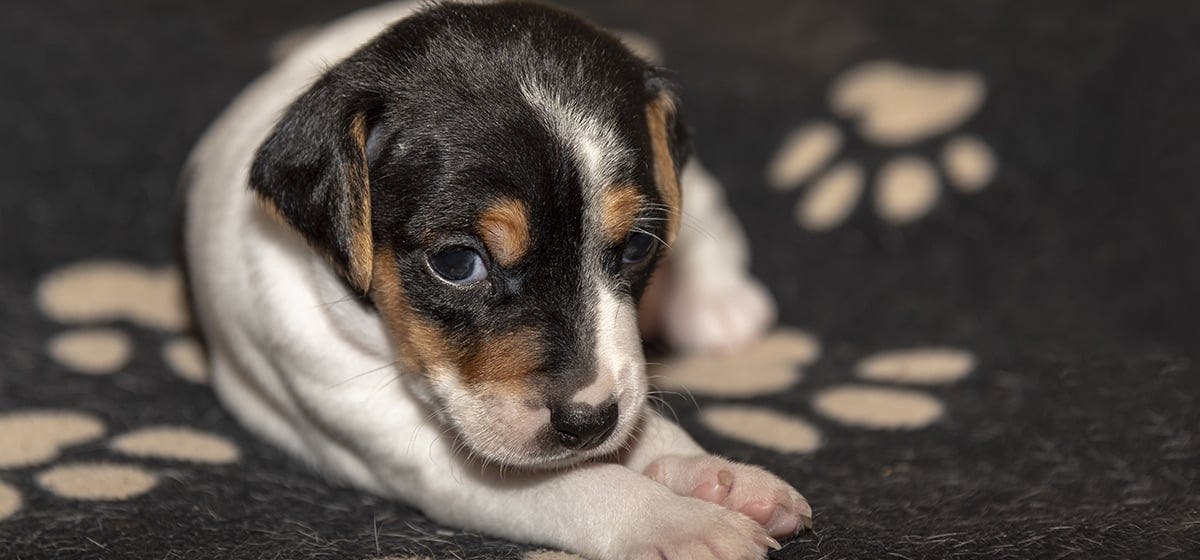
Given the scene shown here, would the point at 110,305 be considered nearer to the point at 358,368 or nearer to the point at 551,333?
the point at 358,368

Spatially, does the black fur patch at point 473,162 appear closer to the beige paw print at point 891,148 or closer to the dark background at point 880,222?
the dark background at point 880,222

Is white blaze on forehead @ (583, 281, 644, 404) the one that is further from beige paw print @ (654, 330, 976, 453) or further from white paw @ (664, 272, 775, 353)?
white paw @ (664, 272, 775, 353)

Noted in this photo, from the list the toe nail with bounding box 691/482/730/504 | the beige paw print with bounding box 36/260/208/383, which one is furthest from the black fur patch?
the beige paw print with bounding box 36/260/208/383

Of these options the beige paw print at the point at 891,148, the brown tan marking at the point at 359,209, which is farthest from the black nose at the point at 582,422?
the beige paw print at the point at 891,148

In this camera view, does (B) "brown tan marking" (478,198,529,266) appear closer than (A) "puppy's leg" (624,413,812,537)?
Yes

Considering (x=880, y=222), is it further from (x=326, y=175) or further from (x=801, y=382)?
(x=326, y=175)

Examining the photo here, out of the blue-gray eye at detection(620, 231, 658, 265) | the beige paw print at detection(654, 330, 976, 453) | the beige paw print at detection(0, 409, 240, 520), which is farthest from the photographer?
the beige paw print at detection(654, 330, 976, 453)
